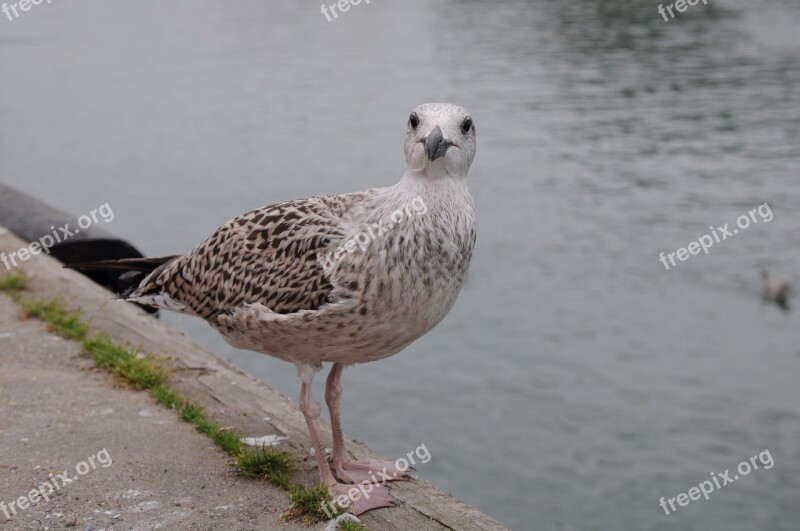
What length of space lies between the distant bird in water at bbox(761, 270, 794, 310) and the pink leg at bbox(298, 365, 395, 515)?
13566 mm

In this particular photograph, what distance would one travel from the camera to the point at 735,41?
3938cm

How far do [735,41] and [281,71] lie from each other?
17.6 m

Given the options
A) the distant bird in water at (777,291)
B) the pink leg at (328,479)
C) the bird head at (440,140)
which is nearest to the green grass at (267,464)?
the pink leg at (328,479)

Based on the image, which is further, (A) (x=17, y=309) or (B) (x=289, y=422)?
(A) (x=17, y=309)

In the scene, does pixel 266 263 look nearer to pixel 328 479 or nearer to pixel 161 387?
pixel 328 479

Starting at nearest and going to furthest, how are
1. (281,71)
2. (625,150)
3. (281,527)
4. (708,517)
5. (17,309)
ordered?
(281,527)
(17,309)
(708,517)
(625,150)
(281,71)

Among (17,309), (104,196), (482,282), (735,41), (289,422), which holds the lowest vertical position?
(735,41)

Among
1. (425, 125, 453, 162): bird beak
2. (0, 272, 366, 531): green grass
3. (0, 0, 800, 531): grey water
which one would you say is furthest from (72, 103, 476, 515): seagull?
(0, 0, 800, 531): grey water

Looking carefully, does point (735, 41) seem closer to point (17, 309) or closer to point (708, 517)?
point (708, 517)

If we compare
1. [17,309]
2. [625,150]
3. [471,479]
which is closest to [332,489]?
[17,309]

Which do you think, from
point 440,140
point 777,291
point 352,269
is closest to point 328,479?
point 352,269

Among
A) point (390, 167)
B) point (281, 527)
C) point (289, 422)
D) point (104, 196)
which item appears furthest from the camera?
point (390, 167)

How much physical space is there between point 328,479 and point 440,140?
206 centimetres

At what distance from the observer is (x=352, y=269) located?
537cm
